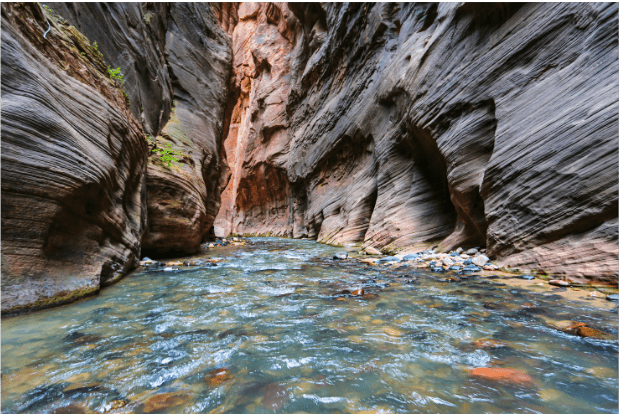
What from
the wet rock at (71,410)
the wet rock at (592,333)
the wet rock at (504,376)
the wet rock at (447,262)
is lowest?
the wet rock at (71,410)

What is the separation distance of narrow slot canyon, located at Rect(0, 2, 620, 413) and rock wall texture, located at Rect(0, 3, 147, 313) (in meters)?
0.03

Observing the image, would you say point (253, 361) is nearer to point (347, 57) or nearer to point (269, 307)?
point (269, 307)

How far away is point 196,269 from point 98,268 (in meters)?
2.03

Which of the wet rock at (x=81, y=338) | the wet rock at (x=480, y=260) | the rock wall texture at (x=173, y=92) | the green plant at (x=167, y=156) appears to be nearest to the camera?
the wet rock at (x=81, y=338)

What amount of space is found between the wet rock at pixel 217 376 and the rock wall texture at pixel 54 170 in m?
2.61

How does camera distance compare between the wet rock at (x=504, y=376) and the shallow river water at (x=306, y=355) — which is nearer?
the shallow river water at (x=306, y=355)

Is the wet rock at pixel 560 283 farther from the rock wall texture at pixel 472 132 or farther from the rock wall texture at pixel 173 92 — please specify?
the rock wall texture at pixel 173 92

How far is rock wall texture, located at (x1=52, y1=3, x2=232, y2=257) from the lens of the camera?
7.38m

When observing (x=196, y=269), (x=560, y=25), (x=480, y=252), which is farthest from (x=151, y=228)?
(x=560, y=25)

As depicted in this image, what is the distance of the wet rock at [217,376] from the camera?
1.73 metres

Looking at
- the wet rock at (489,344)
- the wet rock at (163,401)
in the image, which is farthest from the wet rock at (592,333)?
the wet rock at (163,401)

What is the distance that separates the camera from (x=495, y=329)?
2.43 m

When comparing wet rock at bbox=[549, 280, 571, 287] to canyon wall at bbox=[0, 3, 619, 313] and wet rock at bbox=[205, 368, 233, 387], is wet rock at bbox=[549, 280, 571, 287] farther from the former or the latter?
wet rock at bbox=[205, 368, 233, 387]

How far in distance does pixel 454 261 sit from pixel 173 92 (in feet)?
44.6
